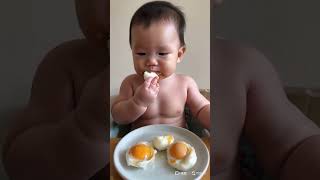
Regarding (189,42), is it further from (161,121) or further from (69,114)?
(69,114)

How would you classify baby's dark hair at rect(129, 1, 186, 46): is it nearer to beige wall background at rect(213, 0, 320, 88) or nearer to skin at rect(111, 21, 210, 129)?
skin at rect(111, 21, 210, 129)

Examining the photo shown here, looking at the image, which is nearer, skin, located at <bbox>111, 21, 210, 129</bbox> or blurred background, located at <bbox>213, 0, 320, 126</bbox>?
skin, located at <bbox>111, 21, 210, 129</bbox>

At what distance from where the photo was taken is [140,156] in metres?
0.54

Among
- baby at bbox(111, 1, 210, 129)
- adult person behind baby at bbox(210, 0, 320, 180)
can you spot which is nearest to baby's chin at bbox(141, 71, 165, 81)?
baby at bbox(111, 1, 210, 129)

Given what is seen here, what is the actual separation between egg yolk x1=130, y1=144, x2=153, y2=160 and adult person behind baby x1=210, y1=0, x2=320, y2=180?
14cm

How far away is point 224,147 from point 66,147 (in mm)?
245

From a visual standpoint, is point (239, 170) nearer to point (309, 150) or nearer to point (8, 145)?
point (309, 150)

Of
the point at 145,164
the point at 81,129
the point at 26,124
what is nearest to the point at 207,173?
the point at 145,164

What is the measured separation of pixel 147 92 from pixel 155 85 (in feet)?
0.05

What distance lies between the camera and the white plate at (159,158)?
1.81 ft

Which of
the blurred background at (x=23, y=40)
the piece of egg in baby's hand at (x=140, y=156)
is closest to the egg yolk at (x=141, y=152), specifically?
the piece of egg in baby's hand at (x=140, y=156)

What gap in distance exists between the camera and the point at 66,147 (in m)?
0.63

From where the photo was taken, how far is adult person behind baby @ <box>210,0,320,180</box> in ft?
2.13

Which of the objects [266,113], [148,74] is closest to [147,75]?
[148,74]
